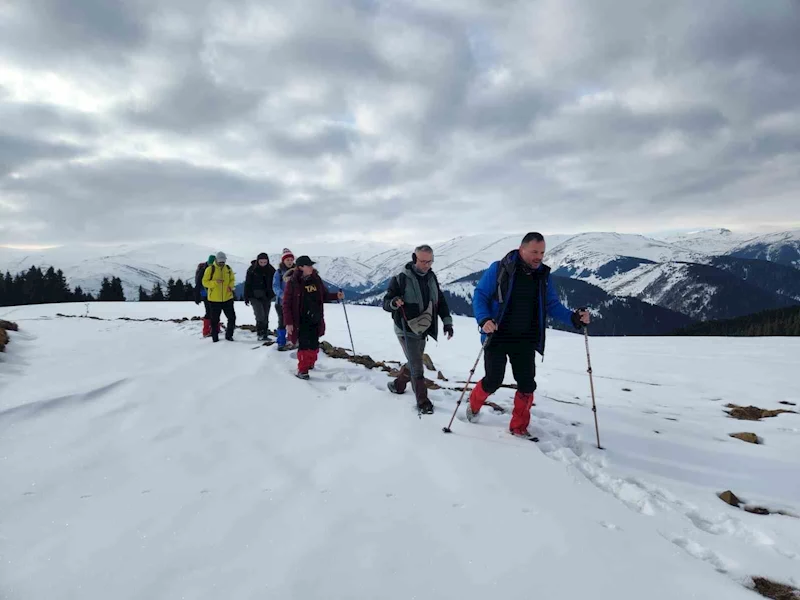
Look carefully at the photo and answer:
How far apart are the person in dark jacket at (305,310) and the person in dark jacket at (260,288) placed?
14.4ft

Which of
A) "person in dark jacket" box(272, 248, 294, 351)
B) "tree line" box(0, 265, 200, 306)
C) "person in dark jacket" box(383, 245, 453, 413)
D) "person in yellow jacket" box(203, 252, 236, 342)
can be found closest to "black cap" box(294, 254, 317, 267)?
"person in dark jacket" box(272, 248, 294, 351)

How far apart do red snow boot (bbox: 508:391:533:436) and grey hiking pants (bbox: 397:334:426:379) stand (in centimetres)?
180

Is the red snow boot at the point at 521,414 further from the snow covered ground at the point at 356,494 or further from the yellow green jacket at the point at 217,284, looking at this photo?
the yellow green jacket at the point at 217,284

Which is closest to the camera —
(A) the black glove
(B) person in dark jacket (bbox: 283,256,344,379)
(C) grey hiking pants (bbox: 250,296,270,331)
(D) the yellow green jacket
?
(A) the black glove

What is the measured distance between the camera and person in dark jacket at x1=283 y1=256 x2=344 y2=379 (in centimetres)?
875

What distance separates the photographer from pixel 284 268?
12.2 metres

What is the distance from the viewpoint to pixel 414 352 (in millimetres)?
7355

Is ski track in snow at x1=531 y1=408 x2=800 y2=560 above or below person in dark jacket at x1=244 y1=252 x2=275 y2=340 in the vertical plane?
below

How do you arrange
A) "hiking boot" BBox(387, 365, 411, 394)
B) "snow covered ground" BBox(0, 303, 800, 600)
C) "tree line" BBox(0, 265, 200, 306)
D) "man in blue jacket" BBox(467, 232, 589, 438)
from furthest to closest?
"tree line" BBox(0, 265, 200, 306) < "hiking boot" BBox(387, 365, 411, 394) < "man in blue jacket" BBox(467, 232, 589, 438) < "snow covered ground" BBox(0, 303, 800, 600)

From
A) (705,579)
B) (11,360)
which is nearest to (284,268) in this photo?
(11,360)

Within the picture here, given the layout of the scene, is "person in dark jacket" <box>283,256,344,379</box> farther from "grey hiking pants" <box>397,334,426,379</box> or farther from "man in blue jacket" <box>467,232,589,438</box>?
"man in blue jacket" <box>467,232,589,438</box>

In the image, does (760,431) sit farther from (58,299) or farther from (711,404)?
(58,299)

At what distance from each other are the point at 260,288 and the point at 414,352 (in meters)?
7.82

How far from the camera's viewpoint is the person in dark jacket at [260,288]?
13.0 meters
